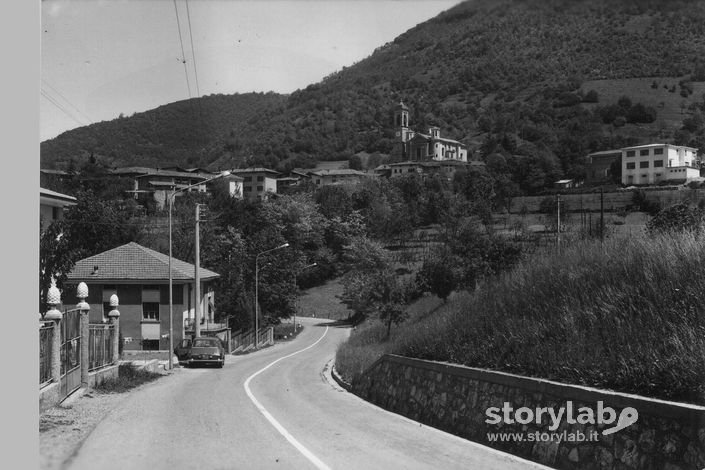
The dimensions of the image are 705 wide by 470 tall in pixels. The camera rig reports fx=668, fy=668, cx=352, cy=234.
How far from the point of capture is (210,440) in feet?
28.5

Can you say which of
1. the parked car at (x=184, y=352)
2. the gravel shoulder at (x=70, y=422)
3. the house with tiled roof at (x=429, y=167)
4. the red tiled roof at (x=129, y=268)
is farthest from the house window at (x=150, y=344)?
the house with tiled roof at (x=429, y=167)

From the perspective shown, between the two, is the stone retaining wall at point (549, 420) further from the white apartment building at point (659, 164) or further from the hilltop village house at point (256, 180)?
the hilltop village house at point (256, 180)

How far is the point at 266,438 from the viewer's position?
897 cm

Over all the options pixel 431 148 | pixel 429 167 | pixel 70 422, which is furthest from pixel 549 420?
pixel 431 148

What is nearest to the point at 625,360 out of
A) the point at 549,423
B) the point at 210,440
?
the point at 549,423

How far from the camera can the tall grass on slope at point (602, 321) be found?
6.96m

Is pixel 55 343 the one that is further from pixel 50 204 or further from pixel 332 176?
pixel 332 176

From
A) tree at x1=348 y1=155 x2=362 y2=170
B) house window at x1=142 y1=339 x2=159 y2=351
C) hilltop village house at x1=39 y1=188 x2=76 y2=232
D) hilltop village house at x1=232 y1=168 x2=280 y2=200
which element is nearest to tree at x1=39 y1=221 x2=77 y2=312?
hilltop village house at x1=39 y1=188 x2=76 y2=232

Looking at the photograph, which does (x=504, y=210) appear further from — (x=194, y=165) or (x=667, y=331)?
(x=667, y=331)

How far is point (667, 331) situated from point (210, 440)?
5.71 metres

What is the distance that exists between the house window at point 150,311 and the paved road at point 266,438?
1038 inches

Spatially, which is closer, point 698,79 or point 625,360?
point 625,360

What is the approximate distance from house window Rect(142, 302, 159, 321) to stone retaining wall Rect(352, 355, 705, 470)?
31.6 metres

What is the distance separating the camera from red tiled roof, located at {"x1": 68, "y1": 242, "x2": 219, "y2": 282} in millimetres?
40406
